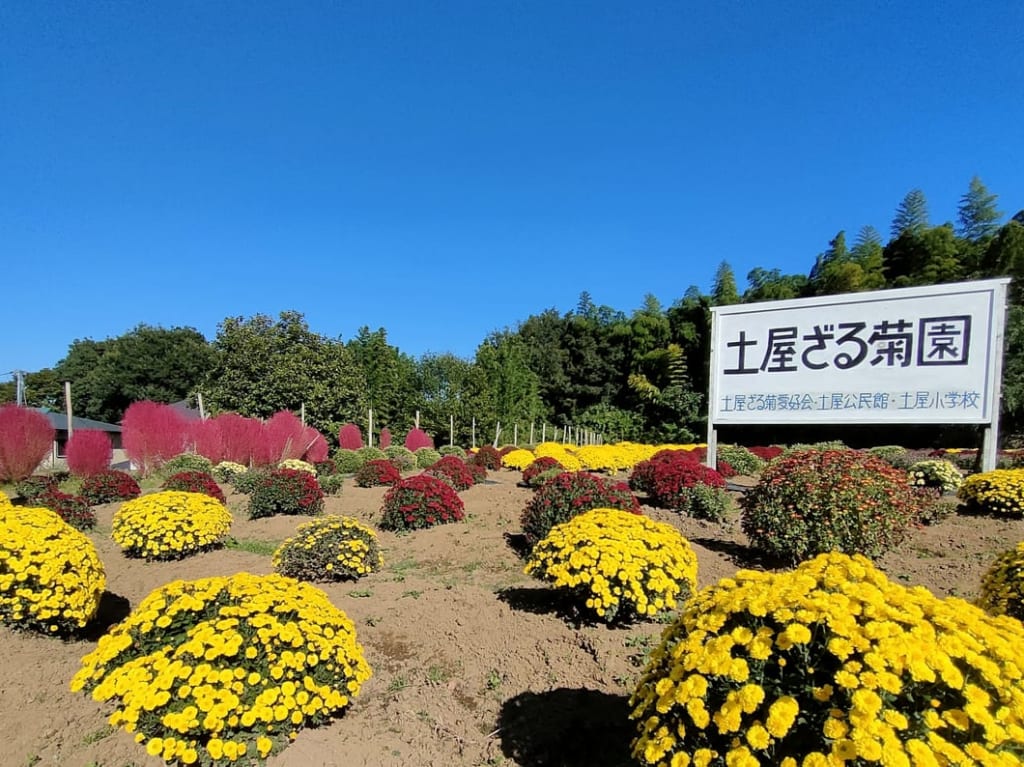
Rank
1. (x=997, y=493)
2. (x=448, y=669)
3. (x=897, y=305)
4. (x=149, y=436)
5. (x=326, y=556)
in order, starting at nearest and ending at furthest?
(x=448, y=669)
(x=326, y=556)
(x=997, y=493)
(x=897, y=305)
(x=149, y=436)

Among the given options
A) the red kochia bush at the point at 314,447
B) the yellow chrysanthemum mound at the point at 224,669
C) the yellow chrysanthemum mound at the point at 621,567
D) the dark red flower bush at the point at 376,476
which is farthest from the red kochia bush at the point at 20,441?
the yellow chrysanthemum mound at the point at 621,567

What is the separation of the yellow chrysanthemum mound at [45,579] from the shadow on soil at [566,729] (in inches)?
113

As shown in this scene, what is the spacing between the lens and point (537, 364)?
41062 mm

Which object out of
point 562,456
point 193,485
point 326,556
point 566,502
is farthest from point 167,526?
point 562,456

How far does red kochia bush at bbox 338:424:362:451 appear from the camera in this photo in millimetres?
18891

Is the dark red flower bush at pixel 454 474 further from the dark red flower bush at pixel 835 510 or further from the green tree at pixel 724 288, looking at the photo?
the green tree at pixel 724 288

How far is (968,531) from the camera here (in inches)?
258

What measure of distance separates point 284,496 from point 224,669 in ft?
20.5

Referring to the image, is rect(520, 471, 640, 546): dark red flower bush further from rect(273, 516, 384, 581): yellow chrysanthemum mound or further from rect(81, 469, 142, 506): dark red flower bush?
rect(81, 469, 142, 506): dark red flower bush

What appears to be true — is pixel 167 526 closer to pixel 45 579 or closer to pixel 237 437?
pixel 45 579

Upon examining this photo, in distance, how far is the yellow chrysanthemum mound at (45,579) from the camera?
11.1 ft

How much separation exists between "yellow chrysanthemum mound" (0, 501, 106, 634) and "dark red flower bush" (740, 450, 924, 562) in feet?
17.9

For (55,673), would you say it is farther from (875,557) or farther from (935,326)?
(935,326)

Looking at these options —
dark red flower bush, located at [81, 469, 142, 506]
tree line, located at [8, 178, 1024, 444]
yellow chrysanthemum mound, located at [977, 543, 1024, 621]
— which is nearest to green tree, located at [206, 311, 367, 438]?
tree line, located at [8, 178, 1024, 444]
